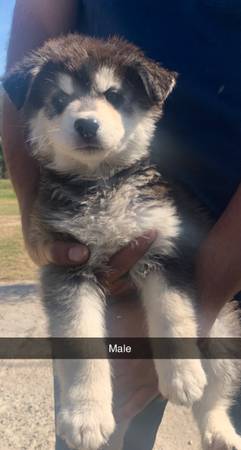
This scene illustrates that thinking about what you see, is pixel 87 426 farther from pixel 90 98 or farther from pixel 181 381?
pixel 90 98

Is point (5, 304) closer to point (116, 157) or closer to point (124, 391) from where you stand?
point (124, 391)

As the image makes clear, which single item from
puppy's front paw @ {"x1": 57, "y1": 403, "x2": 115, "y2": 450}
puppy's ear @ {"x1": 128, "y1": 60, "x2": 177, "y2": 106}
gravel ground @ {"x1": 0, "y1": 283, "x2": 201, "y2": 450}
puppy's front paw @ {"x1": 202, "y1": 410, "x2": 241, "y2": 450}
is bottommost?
gravel ground @ {"x1": 0, "y1": 283, "x2": 201, "y2": 450}

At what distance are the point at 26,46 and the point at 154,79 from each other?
0.49m

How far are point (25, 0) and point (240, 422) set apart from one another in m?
1.47

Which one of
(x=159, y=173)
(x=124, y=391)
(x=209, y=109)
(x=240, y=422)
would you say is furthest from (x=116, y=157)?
(x=240, y=422)

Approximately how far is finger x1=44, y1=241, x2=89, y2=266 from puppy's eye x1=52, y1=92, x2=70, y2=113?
0.36m

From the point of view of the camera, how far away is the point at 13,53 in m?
1.82

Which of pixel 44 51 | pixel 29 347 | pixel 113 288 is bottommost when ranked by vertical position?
pixel 29 347

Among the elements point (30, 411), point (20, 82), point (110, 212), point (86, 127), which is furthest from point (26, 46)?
point (30, 411)

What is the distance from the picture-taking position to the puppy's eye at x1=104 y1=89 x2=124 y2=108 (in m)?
1.56

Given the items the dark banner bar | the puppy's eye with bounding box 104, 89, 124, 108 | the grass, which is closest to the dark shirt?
the puppy's eye with bounding box 104, 89, 124, 108

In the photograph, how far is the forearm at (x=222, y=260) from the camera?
150 cm

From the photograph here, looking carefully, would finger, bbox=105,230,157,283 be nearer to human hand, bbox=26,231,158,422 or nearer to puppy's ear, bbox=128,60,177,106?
human hand, bbox=26,231,158,422

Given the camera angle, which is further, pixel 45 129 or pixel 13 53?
pixel 13 53
